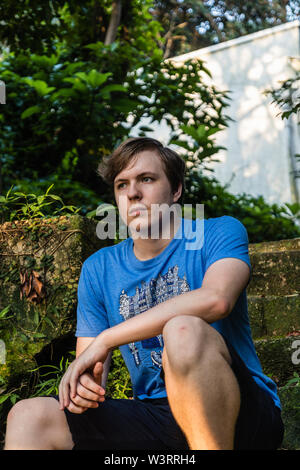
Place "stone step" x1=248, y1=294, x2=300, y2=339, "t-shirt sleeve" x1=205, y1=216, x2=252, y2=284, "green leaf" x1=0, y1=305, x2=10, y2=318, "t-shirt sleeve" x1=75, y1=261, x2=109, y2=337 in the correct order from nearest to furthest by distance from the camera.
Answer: "t-shirt sleeve" x1=205, y1=216, x2=252, y2=284, "t-shirt sleeve" x1=75, y1=261, x2=109, y2=337, "green leaf" x1=0, y1=305, x2=10, y2=318, "stone step" x1=248, y1=294, x2=300, y2=339

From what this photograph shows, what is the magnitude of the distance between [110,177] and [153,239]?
0.40 meters

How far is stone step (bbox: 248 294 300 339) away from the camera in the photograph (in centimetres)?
301

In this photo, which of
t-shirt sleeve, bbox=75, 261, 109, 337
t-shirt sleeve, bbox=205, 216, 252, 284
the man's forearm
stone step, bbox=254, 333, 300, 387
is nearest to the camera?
the man's forearm

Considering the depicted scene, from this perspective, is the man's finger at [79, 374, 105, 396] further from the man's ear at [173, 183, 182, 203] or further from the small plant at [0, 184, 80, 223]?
the small plant at [0, 184, 80, 223]

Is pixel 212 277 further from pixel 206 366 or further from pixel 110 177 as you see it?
pixel 110 177

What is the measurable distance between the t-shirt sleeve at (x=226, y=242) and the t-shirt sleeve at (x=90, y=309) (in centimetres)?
50

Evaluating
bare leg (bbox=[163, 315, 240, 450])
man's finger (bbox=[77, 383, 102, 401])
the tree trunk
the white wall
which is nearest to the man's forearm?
bare leg (bbox=[163, 315, 240, 450])

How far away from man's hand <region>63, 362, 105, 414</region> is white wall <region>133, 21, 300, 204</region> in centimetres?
682

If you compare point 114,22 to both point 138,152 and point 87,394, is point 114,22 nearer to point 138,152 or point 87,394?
point 138,152

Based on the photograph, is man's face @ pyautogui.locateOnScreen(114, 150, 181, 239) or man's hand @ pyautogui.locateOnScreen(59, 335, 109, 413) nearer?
man's hand @ pyautogui.locateOnScreen(59, 335, 109, 413)

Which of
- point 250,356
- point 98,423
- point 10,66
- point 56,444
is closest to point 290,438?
point 250,356

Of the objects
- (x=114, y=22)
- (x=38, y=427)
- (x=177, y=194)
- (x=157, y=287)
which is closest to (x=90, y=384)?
(x=38, y=427)

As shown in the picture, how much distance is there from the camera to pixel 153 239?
211cm

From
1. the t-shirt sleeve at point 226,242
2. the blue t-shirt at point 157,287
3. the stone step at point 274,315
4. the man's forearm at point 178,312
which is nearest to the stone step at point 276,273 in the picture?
the stone step at point 274,315
